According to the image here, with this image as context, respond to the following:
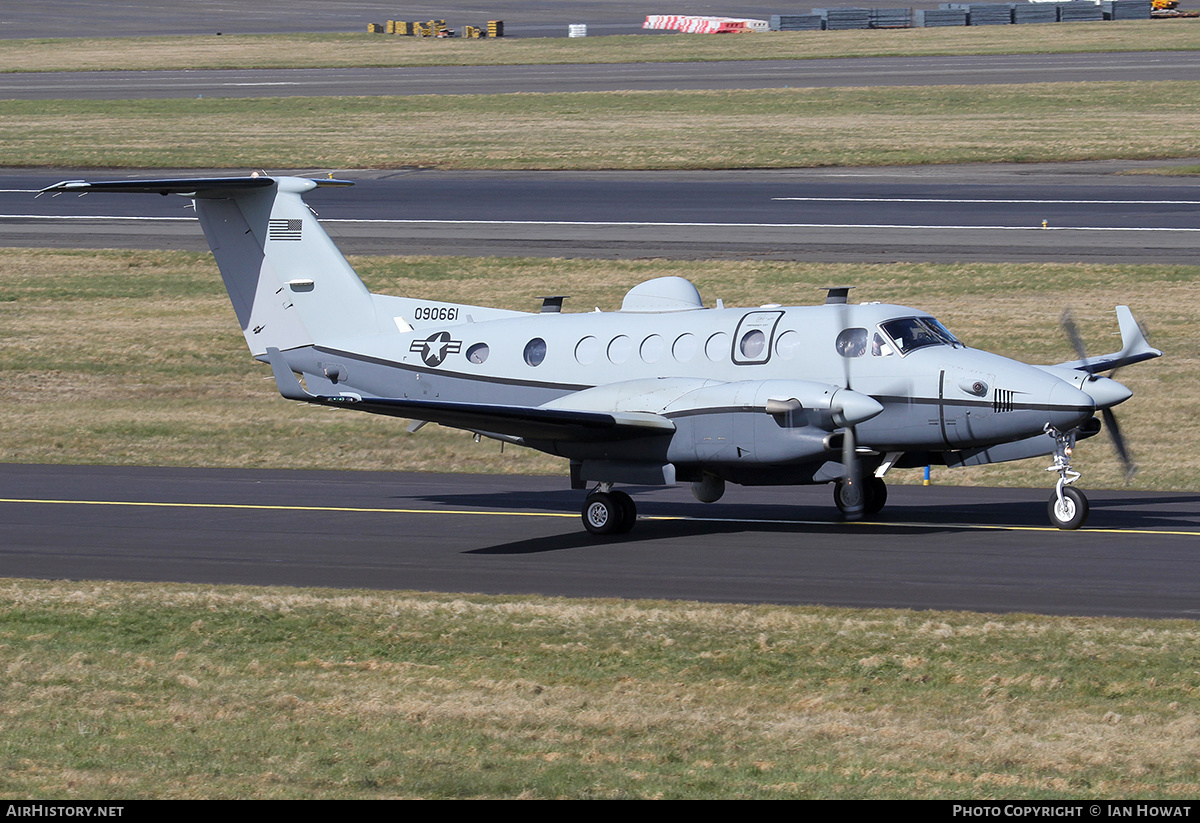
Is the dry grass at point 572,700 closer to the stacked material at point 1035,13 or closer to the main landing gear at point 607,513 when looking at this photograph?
the main landing gear at point 607,513

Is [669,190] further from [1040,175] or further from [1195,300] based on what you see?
[1195,300]

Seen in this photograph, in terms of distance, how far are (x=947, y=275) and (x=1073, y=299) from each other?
3.37 meters

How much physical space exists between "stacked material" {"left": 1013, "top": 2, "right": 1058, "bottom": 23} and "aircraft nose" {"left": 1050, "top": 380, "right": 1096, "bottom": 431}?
84.7 metres

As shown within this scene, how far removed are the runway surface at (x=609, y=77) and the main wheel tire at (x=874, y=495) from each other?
5261 cm

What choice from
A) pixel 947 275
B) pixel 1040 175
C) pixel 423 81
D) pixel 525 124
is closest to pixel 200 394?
pixel 947 275

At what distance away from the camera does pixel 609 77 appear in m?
79.5

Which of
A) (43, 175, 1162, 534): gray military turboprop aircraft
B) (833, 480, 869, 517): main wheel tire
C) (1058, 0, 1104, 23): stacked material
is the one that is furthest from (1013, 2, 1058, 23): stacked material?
(833, 480, 869, 517): main wheel tire

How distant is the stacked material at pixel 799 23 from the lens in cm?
10125

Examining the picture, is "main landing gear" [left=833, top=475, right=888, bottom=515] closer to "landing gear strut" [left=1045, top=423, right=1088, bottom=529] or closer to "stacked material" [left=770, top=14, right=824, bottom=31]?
"landing gear strut" [left=1045, top=423, right=1088, bottom=529]

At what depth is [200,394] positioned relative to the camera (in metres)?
32.7

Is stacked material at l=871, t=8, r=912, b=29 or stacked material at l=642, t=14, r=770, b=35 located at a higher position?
stacked material at l=642, t=14, r=770, b=35

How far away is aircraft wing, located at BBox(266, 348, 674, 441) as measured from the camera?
18953mm

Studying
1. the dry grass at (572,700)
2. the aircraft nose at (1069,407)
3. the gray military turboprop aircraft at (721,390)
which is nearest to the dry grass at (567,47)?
the gray military turboprop aircraft at (721,390)

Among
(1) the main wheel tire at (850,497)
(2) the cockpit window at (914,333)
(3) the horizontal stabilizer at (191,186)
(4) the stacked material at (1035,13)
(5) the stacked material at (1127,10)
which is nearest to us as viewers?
(1) the main wheel tire at (850,497)
